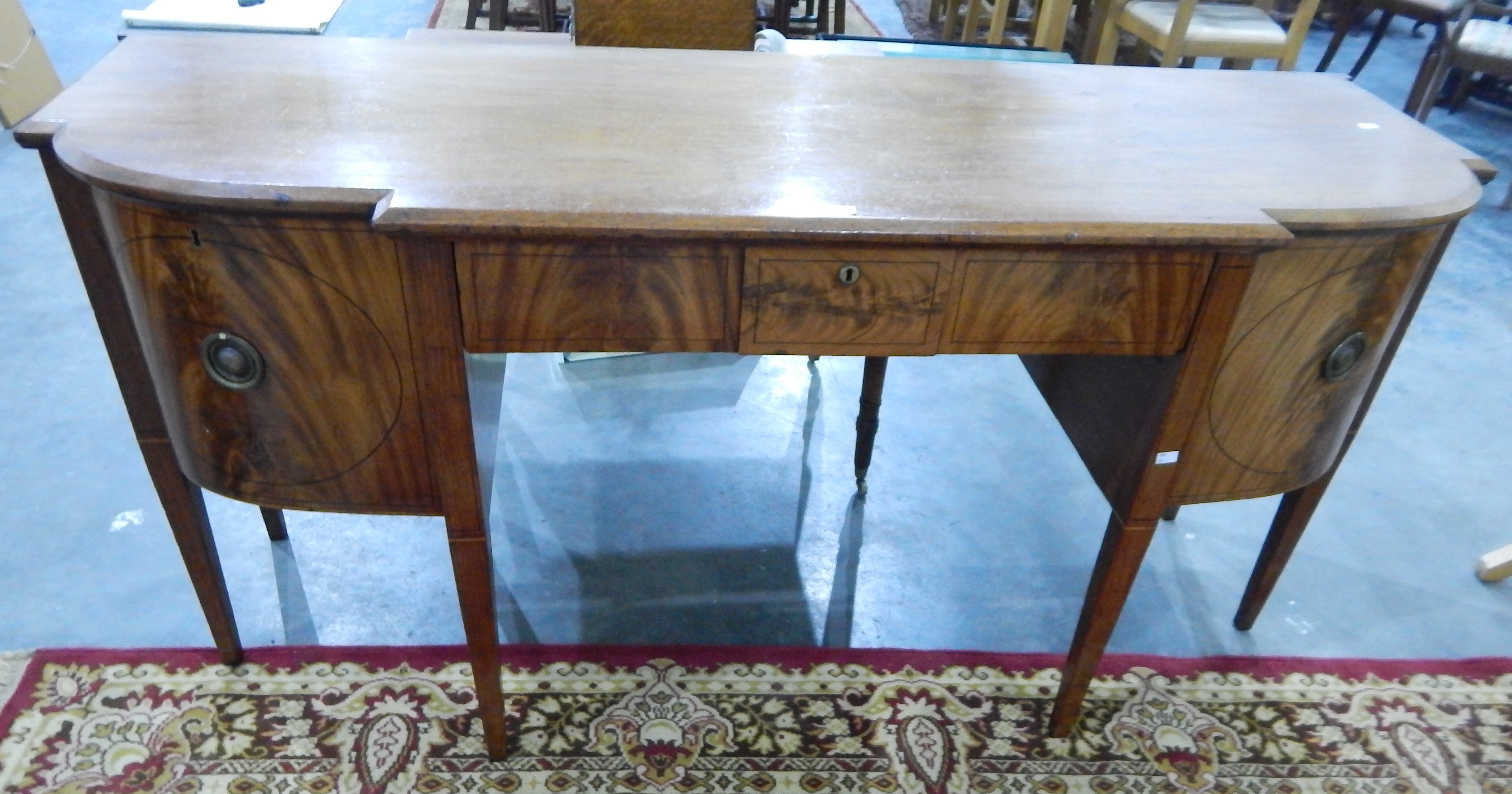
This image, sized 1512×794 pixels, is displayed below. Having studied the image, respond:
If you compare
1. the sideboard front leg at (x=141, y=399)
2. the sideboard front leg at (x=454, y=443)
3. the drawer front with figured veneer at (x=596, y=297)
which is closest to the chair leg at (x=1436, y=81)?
the drawer front with figured veneer at (x=596, y=297)

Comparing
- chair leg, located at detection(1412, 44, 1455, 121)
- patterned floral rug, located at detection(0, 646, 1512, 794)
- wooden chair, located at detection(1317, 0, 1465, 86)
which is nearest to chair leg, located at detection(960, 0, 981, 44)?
wooden chair, located at detection(1317, 0, 1465, 86)

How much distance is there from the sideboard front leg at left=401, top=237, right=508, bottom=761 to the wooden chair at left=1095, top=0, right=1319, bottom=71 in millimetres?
2628

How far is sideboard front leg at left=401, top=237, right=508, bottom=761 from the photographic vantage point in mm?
953

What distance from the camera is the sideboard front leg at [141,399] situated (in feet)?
3.43

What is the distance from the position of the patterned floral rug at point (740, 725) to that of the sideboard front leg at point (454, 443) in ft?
0.48

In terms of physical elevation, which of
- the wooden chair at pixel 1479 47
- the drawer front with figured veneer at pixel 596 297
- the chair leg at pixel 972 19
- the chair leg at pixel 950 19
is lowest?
the chair leg at pixel 950 19

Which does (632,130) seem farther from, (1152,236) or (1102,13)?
(1102,13)

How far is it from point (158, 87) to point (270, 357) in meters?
0.36

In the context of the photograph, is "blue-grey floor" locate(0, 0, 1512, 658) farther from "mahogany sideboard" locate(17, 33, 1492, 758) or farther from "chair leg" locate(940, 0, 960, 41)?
"chair leg" locate(940, 0, 960, 41)

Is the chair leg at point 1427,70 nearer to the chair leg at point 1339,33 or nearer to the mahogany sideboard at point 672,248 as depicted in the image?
the chair leg at point 1339,33

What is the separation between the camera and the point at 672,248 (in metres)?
0.95

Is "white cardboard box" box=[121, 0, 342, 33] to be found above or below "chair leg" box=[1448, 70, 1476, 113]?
above

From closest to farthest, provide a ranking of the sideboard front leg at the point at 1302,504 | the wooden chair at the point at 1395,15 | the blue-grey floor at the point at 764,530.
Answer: the sideboard front leg at the point at 1302,504, the blue-grey floor at the point at 764,530, the wooden chair at the point at 1395,15

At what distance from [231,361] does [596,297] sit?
382mm
